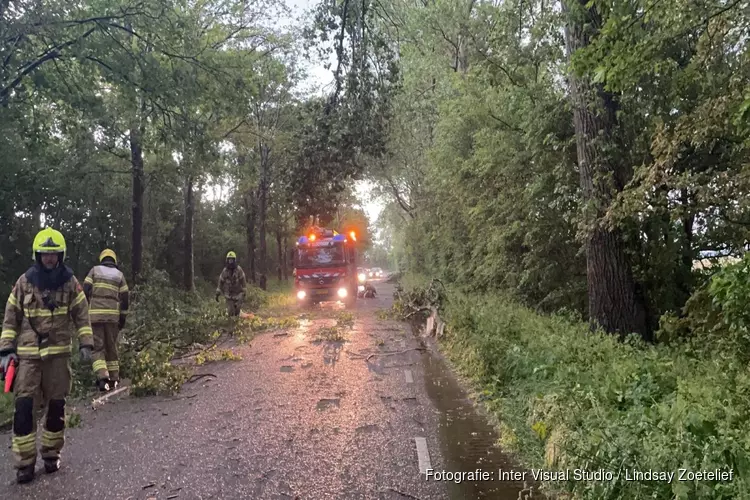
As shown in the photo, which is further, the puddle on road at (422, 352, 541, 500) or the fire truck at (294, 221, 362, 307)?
the fire truck at (294, 221, 362, 307)

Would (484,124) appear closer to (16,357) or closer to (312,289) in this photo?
(312,289)

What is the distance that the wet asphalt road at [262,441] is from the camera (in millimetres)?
4602

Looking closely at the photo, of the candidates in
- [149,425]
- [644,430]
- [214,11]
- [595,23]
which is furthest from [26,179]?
[644,430]

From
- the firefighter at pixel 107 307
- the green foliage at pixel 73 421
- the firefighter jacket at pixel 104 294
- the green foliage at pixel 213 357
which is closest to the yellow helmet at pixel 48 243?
the green foliage at pixel 73 421

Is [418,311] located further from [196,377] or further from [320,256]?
[196,377]

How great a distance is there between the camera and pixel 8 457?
5.43m

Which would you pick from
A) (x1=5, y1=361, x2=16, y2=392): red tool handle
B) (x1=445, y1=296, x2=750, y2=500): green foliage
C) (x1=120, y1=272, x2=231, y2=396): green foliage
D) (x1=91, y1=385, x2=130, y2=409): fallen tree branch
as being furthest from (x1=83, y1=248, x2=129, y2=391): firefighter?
(x1=445, y1=296, x2=750, y2=500): green foliage

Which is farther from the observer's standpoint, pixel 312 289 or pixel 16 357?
pixel 312 289

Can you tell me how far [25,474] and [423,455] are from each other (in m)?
3.79

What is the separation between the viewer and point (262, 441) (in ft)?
18.8

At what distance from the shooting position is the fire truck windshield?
2075 centimetres

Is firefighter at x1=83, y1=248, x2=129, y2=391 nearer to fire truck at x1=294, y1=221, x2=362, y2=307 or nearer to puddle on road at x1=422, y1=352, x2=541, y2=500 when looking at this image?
puddle on road at x1=422, y1=352, x2=541, y2=500

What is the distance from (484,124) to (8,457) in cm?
1309

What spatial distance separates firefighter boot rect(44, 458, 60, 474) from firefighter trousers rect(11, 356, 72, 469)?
35mm
